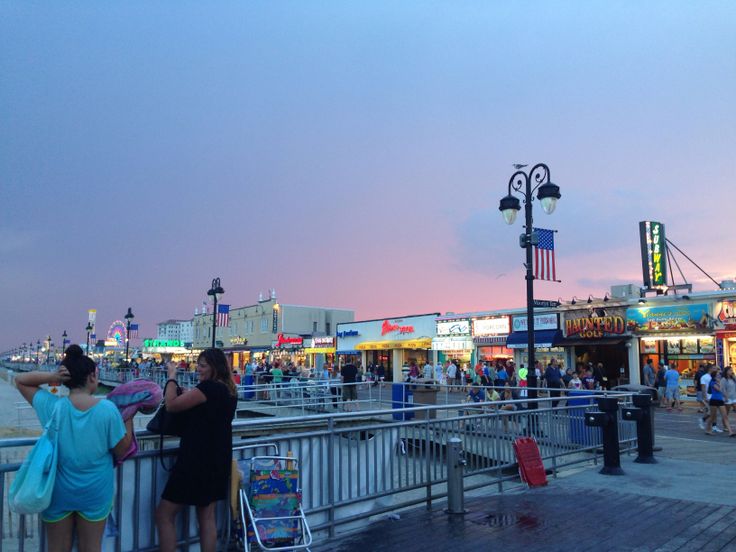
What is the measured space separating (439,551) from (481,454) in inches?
117

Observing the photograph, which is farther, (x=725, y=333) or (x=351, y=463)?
(x=725, y=333)

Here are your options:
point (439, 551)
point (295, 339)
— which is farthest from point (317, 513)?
point (295, 339)

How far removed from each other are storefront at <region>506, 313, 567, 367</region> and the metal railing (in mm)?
22003

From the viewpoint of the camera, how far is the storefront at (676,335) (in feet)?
85.8

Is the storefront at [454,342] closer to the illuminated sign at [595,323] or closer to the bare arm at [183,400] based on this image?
the illuminated sign at [595,323]

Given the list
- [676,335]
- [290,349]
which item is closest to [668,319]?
[676,335]

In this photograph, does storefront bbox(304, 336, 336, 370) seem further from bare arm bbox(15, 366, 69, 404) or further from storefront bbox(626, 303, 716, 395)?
bare arm bbox(15, 366, 69, 404)

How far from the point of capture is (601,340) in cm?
2958

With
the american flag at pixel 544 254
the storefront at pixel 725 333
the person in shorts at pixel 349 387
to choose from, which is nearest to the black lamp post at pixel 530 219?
the american flag at pixel 544 254

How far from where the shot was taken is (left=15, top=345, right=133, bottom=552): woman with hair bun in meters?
3.89

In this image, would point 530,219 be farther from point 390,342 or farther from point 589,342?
point 390,342

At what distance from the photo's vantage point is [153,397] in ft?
14.7

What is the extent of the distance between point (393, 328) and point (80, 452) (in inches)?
1562

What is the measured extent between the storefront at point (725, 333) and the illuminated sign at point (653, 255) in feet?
10.3
